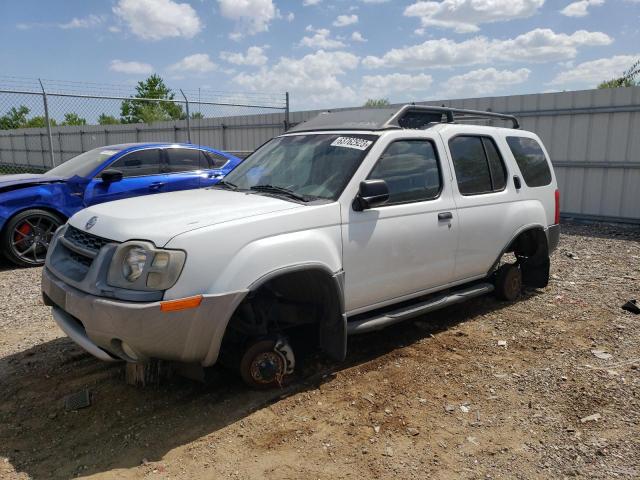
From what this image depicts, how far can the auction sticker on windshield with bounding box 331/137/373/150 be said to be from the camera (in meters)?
3.98

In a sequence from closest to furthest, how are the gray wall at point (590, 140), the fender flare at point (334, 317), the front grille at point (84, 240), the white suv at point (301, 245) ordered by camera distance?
the white suv at point (301, 245), the front grille at point (84, 240), the fender flare at point (334, 317), the gray wall at point (590, 140)

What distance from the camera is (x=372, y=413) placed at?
3391 mm

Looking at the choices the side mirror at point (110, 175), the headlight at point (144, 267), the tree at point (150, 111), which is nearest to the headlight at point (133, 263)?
the headlight at point (144, 267)

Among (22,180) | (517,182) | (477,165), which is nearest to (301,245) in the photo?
(477,165)

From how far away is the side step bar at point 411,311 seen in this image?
383 centimetres

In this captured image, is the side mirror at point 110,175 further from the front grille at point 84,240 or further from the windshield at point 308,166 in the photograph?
the front grille at point 84,240

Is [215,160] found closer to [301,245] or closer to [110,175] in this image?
[110,175]

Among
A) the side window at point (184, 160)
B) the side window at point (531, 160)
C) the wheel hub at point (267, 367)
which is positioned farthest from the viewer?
the side window at point (184, 160)

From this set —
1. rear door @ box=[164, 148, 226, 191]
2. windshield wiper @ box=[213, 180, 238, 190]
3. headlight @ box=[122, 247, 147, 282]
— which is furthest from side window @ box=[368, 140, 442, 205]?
rear door @ box=[164, 148, 226, 191]

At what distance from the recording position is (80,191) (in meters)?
7.27

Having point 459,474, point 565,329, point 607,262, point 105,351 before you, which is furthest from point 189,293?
point 607,262

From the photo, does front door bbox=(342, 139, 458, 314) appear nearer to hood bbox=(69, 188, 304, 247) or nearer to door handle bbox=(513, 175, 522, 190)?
hood bbox=(69, 188, 304, 247)

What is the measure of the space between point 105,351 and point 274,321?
3.85ft

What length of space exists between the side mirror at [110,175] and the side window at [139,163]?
308 mm
